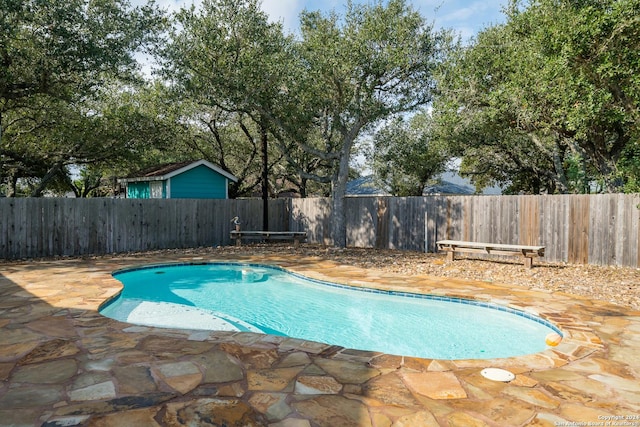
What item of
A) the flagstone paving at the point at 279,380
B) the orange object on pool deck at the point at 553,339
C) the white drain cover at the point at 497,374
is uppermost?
the flagstone paving at the point at 279,380

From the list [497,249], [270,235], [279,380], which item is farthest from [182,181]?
[279,380]

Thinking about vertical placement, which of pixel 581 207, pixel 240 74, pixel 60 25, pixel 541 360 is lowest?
pixel 541 360

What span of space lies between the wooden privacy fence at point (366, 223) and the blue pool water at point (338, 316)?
3.38 m

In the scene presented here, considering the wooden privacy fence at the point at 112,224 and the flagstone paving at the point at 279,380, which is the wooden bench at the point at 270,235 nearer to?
the wooden privacy fence at the point at 112,224

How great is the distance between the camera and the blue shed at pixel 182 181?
14609mm

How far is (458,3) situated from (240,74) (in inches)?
254

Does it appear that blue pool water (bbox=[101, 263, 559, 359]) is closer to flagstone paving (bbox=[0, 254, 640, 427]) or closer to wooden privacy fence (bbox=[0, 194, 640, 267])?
flagstone paving (bbox=[0, 254, 640, 427])

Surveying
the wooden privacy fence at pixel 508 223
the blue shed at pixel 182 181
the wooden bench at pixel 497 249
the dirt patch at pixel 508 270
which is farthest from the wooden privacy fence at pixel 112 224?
the wooden bench at pixel 497 249

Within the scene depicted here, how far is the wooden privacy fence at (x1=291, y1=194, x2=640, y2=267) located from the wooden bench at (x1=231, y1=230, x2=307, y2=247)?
2.61ft

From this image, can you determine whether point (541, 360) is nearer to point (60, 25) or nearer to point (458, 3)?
point (458, 3)

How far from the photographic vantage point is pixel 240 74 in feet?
33.5

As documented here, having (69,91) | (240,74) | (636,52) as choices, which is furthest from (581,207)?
(69,91)

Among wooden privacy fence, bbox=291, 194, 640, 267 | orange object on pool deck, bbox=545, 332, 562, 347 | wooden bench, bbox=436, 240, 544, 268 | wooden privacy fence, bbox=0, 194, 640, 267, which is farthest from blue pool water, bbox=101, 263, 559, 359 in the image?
wooden privacy fence, bbox=291, 194, 640, 267

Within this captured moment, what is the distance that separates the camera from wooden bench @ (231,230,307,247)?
510 inches
